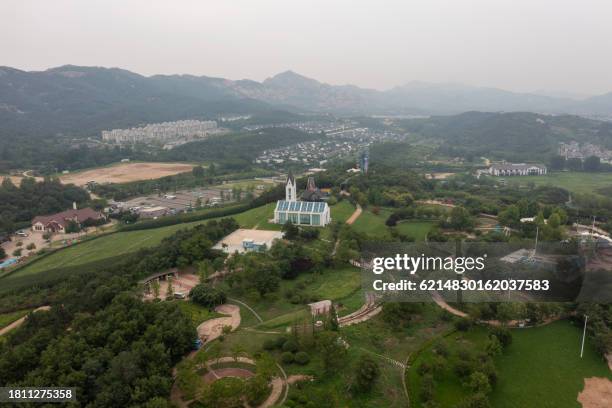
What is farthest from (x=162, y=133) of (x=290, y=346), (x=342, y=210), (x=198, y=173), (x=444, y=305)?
(x=290, y=346)

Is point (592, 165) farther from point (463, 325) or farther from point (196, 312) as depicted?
point (196, 312)

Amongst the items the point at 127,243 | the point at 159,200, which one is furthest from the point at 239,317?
the point at 159,200

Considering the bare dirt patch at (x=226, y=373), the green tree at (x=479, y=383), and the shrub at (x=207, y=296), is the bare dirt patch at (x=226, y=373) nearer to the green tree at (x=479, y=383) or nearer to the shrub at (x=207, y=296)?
the shrub at (x=207, y=296)

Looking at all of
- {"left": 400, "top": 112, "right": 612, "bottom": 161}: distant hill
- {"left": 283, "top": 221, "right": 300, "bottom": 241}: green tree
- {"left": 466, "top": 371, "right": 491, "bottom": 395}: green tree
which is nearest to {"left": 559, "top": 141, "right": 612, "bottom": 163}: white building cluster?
{"left": 400, "top": 112, "right": 612, "bottom": 161}: distant hill

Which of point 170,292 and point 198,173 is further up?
point 170,292

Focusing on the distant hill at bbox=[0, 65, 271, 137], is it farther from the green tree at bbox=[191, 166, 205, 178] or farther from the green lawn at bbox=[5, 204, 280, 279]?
the green lawn at bbox=[5, 204, 280, 279]
